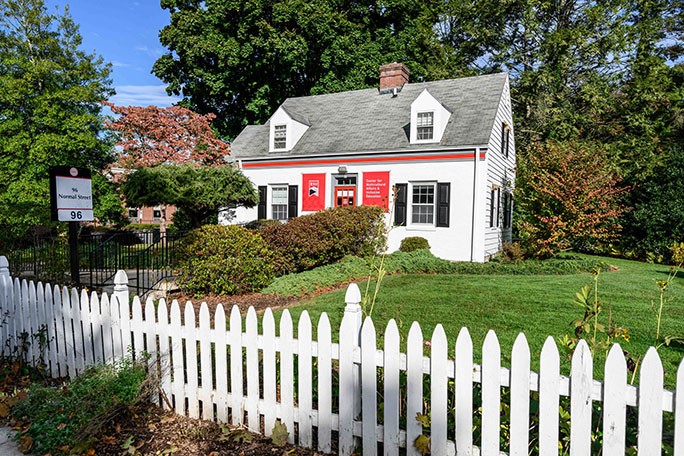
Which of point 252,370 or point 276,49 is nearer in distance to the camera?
point 252,370

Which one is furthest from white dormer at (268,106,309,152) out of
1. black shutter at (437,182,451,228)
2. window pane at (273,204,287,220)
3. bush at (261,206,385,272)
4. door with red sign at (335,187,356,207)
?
black shutter at (437,182,451,228)

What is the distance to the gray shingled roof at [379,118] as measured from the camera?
14.6 m

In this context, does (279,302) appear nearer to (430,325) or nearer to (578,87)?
(430,325)

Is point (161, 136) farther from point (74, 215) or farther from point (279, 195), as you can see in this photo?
point (74, 215)

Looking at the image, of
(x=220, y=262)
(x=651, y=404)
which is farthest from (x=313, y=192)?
(x=651, y=404)

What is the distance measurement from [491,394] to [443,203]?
12403 millimetres

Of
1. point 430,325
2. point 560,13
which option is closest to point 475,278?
point 430,325

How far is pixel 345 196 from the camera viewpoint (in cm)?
1592

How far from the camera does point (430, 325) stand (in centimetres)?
560

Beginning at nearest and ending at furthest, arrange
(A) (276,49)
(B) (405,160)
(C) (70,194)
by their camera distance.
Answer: (C) (70,194) < (B) (405,160) < (A) (276,49)

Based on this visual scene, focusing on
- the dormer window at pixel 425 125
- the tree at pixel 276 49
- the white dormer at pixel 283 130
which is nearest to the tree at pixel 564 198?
the dormer window at pixel 425 125

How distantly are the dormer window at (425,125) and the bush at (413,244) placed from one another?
358 centimetres

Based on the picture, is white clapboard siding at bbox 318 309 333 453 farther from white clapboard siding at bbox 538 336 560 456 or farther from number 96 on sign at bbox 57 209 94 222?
number 96 on sign at bbox 57 209 94 222

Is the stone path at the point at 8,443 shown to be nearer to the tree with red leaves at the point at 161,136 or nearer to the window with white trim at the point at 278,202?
the window with white trim at the point at 278,202
